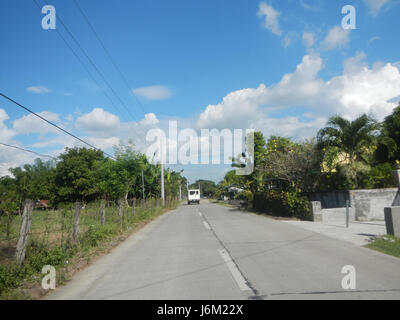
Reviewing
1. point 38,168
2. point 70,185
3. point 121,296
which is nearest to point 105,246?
point 121,296

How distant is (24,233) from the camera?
21.3 feet

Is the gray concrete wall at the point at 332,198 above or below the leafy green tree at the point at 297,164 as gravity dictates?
below

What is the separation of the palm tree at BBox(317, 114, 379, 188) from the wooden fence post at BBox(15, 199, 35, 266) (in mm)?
15273

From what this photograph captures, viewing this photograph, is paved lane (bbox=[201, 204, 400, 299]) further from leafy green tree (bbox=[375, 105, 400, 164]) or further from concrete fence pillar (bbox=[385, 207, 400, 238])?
leafy green tree (bbox=[375, 105, 400, 164])

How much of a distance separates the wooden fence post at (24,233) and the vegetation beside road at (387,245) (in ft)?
29.2

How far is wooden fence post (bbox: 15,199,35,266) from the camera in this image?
249 inches

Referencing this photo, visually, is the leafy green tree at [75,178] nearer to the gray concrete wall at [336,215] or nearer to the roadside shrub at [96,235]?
the roadside shrub at [96,235]

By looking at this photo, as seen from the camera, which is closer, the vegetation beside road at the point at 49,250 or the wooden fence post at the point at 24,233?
the vegetation beside road at the point at 49,250

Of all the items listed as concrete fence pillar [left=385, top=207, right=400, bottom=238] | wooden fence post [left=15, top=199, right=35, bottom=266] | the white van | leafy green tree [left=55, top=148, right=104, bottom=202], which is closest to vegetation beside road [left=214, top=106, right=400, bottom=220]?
concrete fence pillar [left=385, top=207, right=400, bottom=238]

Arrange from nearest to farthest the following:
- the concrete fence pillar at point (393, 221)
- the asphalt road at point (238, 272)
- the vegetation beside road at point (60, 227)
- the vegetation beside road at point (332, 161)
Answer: the asphalt road at point (238, 272) → the vegetation beside road at point (60, 227) → the concrete fence pillar at point (393, 221) → the vegetation beside road at point (332, 161)

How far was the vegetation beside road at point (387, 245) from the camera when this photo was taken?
309 inches

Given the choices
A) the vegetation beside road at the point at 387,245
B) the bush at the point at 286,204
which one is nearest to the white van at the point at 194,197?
the bush at the point at 286,204

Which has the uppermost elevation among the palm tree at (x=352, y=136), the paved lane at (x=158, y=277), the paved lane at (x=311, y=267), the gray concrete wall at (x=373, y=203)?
the palm tree at (x=352, y=136)

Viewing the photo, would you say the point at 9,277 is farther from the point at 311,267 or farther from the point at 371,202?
the point at 371,202
